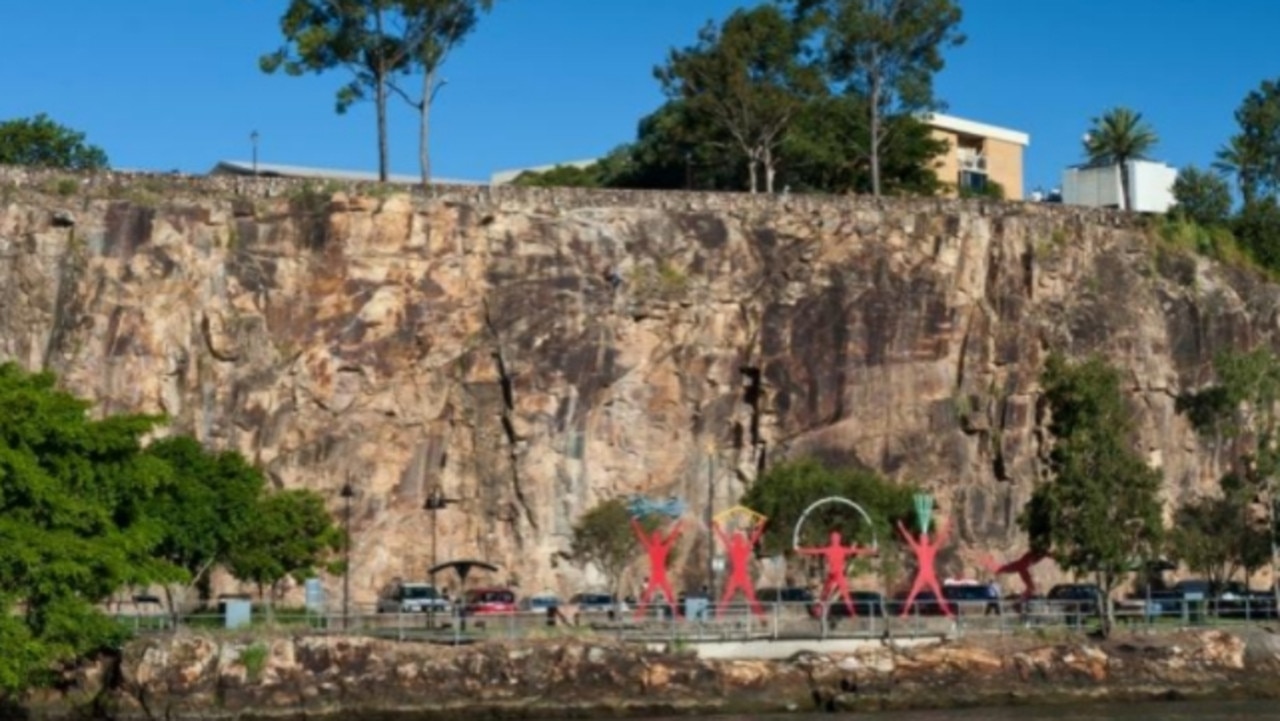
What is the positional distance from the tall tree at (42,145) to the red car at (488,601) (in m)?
38.1

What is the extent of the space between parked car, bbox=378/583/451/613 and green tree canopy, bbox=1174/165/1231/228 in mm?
40307

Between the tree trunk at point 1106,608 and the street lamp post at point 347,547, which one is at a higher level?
the street lamp post at point 347,547

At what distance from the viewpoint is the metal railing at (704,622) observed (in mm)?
65625

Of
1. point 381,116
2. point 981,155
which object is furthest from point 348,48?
point 981,155

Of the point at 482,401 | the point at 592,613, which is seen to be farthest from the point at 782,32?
the point at 592,613

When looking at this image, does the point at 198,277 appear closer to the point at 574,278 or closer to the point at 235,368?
the point at 235,368

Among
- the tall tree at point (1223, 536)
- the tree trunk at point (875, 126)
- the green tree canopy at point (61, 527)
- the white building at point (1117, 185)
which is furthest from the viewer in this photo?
the white building at point (1117, 185)

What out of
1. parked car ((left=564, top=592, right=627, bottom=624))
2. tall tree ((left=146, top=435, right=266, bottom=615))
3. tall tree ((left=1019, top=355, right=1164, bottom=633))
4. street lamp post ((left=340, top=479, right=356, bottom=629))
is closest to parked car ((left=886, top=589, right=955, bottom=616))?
tall tree ((left=1019, top=355, right=1164, bottom=633))

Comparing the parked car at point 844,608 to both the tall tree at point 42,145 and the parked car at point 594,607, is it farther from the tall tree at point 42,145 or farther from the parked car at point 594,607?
the tall tree at point 42,145

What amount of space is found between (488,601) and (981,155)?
63.1m

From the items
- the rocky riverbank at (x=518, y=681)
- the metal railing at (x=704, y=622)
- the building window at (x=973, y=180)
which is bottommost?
the rocky riverbank at (x=518, y=681)

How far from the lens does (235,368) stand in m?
83.6

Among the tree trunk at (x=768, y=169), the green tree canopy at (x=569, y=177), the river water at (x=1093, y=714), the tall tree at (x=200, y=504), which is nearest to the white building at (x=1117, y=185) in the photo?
the tree trunk at (x=768, y=169)

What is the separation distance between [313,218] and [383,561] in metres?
13.4
